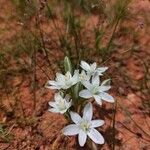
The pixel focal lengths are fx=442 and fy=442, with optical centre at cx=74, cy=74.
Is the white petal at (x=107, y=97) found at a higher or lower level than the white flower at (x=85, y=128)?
higher

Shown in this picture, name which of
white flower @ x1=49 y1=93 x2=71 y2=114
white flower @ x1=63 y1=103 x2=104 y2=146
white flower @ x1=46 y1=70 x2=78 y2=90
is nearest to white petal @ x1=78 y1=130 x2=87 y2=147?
white flower @ x1=63 y1=103 x2=104 y2=146

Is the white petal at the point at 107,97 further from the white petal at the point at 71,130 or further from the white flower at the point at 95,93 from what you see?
Answer: the white petal at the point at 71,130

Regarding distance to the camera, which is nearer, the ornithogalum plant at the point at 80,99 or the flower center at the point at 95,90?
the ornithogalum plant at the point at 80,99

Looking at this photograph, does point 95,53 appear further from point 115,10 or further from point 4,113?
point 4,113

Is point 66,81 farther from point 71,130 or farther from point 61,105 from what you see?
point 71,130

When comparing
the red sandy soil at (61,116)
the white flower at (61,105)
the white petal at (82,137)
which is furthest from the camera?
the red sandy soil at (61,116)

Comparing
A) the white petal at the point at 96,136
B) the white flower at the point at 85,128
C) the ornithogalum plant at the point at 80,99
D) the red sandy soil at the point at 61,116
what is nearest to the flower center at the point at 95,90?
the ornithogalum plant at the point at 80,99

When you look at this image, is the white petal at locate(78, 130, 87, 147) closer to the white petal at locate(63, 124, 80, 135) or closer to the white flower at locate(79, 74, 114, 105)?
the white petal at locate(63, 124, 80, 135)

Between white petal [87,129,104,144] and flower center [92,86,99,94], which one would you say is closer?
white petal [87,129,104,144]
